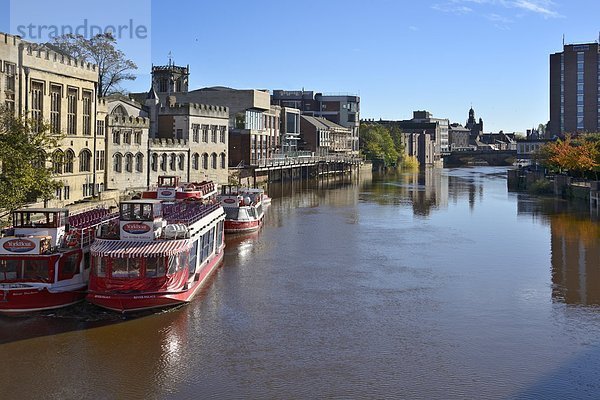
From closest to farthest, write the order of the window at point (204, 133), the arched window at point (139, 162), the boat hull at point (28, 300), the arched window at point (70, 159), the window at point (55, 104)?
the boat hull at point (28, 300)
the window at point (55, 104)
the arched window at point (70, 159)
the arched window at point (139, 162)
the window at point (204, 133)

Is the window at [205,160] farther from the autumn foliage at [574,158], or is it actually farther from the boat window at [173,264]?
the boat window at [173,264]

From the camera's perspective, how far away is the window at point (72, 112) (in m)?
52.7

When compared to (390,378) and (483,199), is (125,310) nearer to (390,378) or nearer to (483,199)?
(390,378)

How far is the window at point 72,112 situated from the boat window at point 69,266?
26291 millimetres

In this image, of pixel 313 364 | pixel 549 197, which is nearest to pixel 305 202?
pixel 549 197

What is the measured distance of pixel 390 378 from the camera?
70.7 feet

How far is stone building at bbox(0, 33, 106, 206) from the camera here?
45438mm

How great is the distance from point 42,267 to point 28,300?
1.28 m

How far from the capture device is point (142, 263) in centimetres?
2695

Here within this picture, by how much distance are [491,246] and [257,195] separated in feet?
64.6

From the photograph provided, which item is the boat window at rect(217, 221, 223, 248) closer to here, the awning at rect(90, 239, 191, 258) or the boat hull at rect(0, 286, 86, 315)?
the awning at rect(90, 239, 191, 258)

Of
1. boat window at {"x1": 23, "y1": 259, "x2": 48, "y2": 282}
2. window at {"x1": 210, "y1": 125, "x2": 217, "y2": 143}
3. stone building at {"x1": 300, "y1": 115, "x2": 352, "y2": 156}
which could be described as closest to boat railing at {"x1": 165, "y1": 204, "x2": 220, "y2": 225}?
boat window at {"x1": 23, "y1": 259, "x2": 48, "y2": 282}

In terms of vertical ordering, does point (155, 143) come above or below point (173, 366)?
above

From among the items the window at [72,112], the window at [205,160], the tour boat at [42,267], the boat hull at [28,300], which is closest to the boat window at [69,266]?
the tour boat at [42,267]
